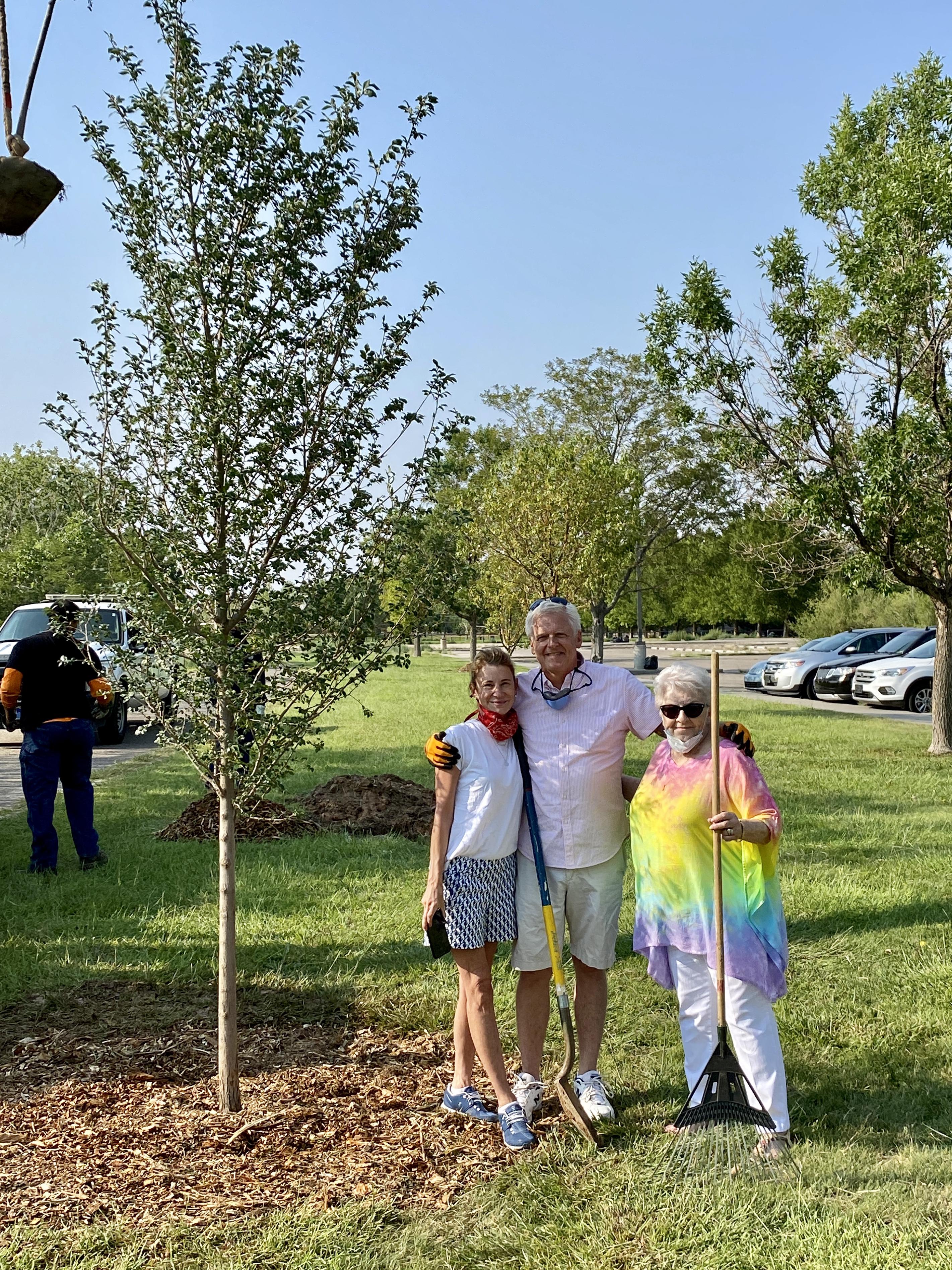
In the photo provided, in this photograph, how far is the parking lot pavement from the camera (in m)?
12.2

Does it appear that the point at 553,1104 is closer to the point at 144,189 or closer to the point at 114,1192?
the point at 114,1192

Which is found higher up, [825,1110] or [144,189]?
[144,189]

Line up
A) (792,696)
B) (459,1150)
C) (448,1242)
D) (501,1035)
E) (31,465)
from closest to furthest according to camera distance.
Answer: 1. (448,1242)
2. (459,1150)
3. (501,1035)
4. (792,696)
5. (31,465)

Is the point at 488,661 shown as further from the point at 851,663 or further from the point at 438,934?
the point at 851,663

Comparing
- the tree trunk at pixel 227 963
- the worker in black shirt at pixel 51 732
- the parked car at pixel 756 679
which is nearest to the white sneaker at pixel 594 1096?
the tree trunk at pixel 227 963

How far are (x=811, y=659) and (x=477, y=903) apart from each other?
878 inches

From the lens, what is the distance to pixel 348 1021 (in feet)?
16.4

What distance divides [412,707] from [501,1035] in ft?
58.8

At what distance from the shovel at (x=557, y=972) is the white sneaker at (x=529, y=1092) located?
0.09m

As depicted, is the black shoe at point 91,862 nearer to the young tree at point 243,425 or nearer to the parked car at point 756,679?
the young tree at point 243,425

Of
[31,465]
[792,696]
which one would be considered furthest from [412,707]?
[31,465]

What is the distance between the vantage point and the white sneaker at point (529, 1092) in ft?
13.1

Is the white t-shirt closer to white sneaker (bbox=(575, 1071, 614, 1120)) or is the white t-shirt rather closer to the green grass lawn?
white sneaker (bbox=(575, 1071, 614, 1120))

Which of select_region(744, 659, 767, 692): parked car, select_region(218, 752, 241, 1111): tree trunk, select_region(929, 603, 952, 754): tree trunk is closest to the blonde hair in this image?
select_region(218, 752, 241, 1111): tree trunk
